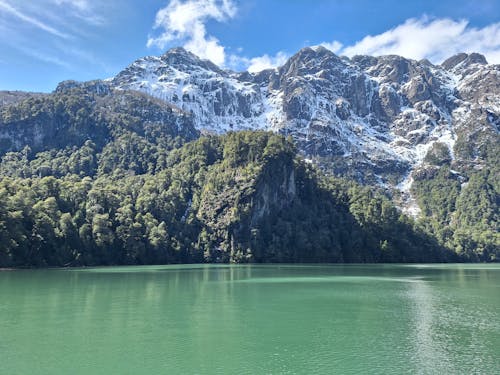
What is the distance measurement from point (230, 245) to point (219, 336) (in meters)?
140

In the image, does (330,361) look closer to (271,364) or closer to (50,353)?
(271,364)

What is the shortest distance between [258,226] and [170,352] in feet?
504

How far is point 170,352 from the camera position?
34562 millimetres

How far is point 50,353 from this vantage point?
33.8 metres

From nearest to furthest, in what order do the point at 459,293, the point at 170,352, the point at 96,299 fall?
1. the point at 170,352
2. the point at 96,299
3. the point at 459,293

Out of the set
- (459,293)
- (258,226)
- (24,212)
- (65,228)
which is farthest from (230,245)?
(459,293)

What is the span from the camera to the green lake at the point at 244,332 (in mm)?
31828

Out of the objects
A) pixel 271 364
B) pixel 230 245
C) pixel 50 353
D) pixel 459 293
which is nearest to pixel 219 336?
pixel 271 364

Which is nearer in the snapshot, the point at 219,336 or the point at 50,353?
the point at 50,353

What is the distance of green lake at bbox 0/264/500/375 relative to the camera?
31828 mm

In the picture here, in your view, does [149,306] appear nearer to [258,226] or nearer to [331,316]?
[331,316]

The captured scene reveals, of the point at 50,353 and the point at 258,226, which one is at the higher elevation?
the point at 258,226

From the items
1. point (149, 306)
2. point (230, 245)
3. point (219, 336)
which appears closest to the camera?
point (219, 336)

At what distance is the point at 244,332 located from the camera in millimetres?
42000
